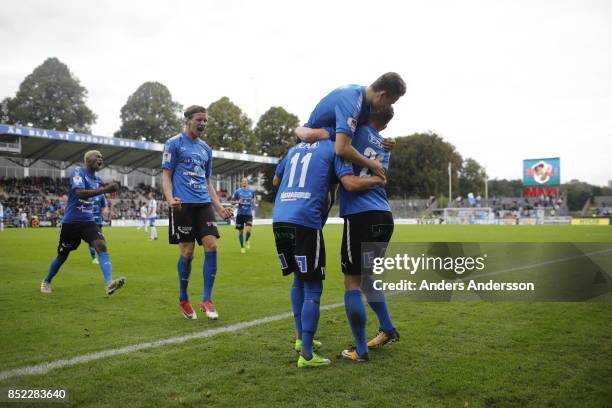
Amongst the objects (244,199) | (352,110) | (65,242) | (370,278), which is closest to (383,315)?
(370,278)

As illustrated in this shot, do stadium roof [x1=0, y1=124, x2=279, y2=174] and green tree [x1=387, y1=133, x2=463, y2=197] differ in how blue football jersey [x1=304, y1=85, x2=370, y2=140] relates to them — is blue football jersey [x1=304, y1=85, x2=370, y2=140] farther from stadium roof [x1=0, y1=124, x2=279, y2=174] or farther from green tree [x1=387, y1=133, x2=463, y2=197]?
green tree [x1=387, y1=133, x2=463, y2=197]

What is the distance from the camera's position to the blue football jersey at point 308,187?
4.07m

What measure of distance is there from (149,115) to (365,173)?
243 ft

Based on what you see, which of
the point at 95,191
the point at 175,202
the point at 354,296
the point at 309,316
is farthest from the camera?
the point at 95,191

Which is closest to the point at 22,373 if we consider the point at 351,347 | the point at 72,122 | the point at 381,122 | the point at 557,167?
the point at 351,347

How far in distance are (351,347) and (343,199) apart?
1.33 metres

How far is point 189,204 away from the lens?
6.07 metres

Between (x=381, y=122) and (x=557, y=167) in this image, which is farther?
(x=557, y=167)

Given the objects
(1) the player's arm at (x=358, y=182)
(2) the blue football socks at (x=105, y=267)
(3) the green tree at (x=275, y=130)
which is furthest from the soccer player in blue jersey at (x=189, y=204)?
(3) the green tree at (x=275, y=130)

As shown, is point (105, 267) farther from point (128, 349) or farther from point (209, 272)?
point (128, 349)

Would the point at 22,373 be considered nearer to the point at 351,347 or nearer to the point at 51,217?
the point at 351,347

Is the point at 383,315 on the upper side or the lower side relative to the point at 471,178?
lower

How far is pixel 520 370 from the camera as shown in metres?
3.81

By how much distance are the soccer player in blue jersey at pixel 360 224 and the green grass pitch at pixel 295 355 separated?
341 millimetres
